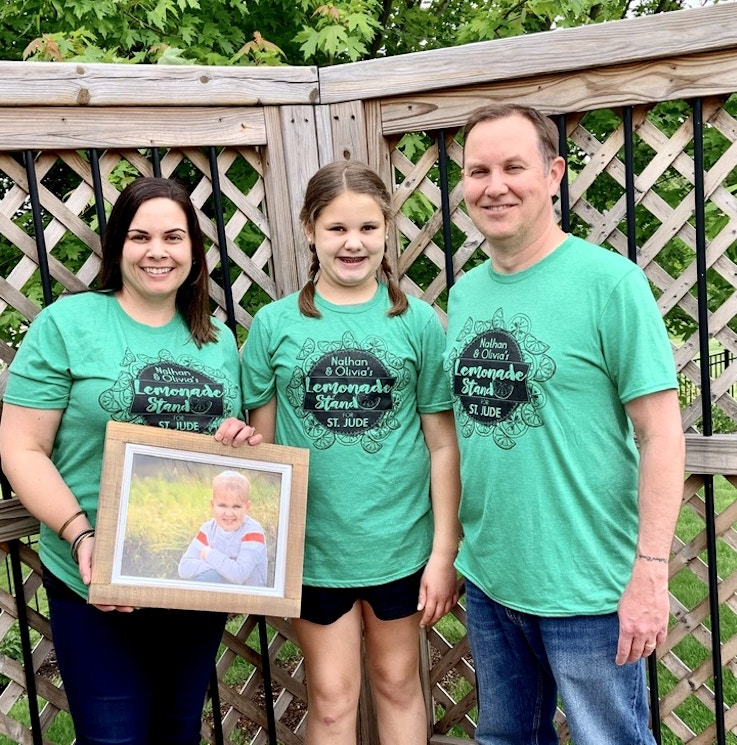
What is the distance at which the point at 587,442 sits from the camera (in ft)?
6.46

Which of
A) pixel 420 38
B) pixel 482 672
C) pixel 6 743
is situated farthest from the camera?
pixel 420 38

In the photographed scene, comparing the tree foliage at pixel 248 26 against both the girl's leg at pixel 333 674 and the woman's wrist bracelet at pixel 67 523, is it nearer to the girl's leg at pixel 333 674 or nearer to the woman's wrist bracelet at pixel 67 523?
the woman's wrist bracelet at pixel 67 523

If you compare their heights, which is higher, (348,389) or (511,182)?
(511,182)

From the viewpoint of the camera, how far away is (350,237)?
2.23 m

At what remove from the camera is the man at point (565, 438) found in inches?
73.5

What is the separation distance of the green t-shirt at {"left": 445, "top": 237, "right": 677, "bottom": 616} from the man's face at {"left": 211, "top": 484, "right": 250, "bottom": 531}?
25.5 inches

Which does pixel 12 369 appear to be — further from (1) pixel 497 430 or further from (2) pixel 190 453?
(1) pixel 497 430

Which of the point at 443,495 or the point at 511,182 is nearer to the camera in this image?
the point at 511,182

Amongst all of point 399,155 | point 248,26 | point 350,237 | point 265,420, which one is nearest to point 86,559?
point 265,420

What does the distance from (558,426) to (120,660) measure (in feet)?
4.26

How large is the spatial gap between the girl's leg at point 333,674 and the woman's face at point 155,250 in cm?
107

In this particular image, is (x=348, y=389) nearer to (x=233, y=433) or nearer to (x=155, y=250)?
(x=233, y=433)


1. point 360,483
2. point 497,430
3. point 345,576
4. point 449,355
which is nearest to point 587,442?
point 497,430

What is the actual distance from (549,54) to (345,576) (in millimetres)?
1694
